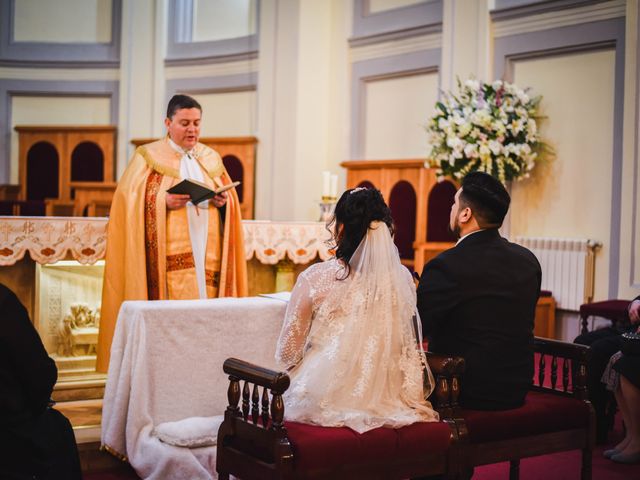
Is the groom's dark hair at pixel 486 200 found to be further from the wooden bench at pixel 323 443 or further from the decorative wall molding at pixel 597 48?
the decorative wall molding at pixel 597 48

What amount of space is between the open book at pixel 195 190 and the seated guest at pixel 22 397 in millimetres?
2092

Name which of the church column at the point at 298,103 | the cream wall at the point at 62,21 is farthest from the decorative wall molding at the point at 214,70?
the cream wall at the point at 62,21

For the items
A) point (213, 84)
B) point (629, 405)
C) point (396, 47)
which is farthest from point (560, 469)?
point (213, 84)

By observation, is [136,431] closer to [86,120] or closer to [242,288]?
[242,288]

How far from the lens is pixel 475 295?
3.12 meters

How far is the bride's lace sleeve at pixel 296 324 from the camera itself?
2.93 m

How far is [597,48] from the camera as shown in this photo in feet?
25.4

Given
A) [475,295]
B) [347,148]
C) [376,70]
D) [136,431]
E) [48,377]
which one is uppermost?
[376,70]

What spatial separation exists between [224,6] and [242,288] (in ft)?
23.0

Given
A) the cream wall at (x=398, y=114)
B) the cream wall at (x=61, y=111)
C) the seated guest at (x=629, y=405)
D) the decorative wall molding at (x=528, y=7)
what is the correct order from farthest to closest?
the cream wall at (x=61, y=111) → the cream wall at (x=398, y=114) → the decorative wall molding at (x=528, y=7) → the seated guest at (x=629, y=405)

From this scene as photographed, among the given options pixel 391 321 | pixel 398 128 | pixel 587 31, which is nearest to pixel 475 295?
pixel 391 321

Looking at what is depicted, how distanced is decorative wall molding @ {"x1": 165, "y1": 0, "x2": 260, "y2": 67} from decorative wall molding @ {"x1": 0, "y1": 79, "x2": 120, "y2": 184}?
3.22 feet

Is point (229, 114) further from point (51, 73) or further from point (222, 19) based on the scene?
point (51, 73)

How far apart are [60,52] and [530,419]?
10.0 m
